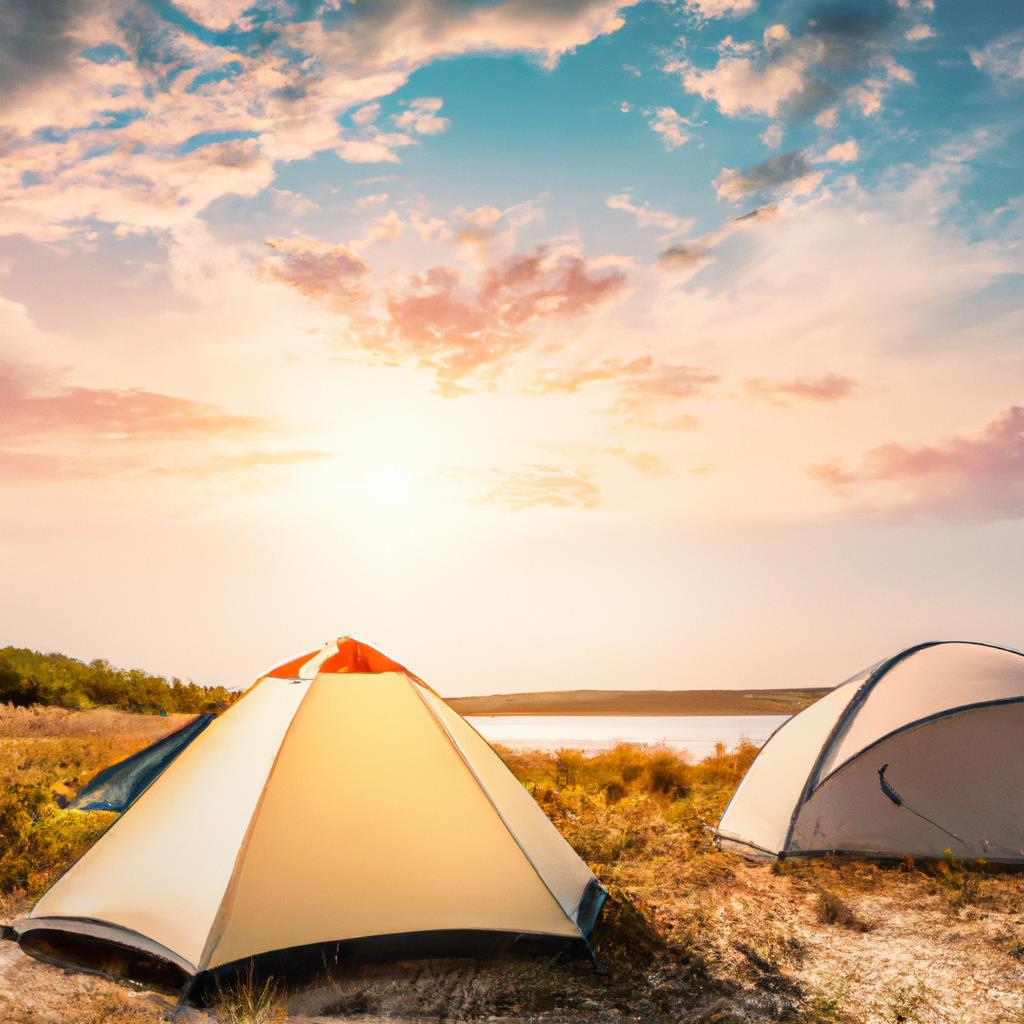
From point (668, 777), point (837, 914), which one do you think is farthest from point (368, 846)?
point (668, 777)

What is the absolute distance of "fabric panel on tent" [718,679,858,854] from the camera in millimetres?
9125

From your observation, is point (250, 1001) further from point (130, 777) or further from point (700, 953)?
point (130, 777)

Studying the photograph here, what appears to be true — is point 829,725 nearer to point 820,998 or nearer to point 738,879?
point 738,879

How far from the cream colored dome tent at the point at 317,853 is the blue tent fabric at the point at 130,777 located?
13.2 feet

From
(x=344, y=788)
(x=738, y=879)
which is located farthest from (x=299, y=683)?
(x=738, y=879)

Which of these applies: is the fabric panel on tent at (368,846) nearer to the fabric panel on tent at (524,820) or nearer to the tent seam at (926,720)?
the fabric panel on tent at (524,820)

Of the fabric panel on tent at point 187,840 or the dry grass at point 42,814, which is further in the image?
the dry grass at point 42,814

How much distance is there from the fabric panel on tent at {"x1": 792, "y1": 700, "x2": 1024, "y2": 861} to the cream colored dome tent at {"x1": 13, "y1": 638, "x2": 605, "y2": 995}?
3651mm

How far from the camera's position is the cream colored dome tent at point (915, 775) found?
890 cm

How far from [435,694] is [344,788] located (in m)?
1.08

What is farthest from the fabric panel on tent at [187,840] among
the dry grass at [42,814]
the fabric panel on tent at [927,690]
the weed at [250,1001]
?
the fabric panel on tent at [927,690]

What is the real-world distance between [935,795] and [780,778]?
148 centimetres

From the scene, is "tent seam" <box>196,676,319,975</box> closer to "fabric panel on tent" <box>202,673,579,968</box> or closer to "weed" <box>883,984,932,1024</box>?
"fabric panel on tent" <box>202,673,579,968</box>

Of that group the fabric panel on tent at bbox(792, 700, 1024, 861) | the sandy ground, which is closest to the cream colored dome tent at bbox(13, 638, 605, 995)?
the sandy ground
